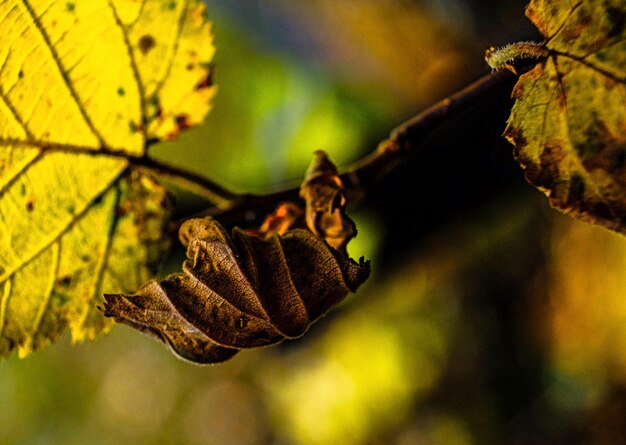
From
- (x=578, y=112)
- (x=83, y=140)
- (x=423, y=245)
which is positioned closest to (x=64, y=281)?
(x=83, y=140)

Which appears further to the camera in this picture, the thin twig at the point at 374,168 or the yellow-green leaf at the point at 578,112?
the thin twig at the point at 374,168

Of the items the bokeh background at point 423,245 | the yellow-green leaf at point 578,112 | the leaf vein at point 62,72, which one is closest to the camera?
the yellow-green leaf at point 578,112

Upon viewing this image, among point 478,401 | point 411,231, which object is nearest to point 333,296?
point 411,231

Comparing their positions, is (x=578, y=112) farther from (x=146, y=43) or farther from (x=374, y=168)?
(x=146, y=43)

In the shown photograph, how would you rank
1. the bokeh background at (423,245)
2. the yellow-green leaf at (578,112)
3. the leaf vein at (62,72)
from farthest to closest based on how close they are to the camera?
the bokeh background at (423,245) < the leaf vein at (62,72) < the yellow-green leaf at (578,112)

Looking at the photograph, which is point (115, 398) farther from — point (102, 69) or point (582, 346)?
point (102, 69)

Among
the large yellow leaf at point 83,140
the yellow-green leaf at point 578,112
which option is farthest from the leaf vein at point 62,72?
the yellow-green leaf at point 578,112

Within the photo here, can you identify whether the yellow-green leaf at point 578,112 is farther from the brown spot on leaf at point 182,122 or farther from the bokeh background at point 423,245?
the bokeh background at point 423,245
